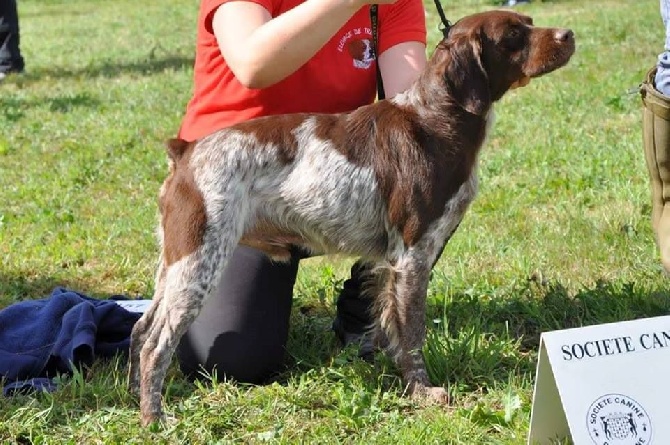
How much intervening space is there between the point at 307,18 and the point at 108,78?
25.9ft

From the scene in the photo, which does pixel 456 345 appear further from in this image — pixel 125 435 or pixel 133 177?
pixel 133 177

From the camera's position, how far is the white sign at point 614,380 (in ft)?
8.16

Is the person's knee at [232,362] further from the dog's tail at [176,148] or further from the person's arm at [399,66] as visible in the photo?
the person's arm at [399,66]

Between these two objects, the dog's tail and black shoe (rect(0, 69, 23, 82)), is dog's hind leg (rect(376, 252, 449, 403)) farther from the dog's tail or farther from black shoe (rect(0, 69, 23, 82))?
black shoe (rect(0, 69, 23, 82))

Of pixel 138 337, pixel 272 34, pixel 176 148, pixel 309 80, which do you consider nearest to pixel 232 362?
pixel 138 337

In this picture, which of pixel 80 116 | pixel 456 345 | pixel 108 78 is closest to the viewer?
pixel 456 345

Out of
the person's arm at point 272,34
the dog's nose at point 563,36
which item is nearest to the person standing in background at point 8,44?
the person's arm at point 272,34

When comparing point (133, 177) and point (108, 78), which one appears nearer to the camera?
point (133, 177)

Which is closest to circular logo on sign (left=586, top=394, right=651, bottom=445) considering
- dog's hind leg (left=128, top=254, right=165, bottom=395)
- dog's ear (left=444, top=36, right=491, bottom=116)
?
dog's ear (left=444, top=36, right=491, bottom=116)

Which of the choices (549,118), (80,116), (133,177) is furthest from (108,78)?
(549,118)

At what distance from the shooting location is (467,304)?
404cm

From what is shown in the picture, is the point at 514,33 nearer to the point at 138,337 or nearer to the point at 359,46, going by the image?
the point at 359,46

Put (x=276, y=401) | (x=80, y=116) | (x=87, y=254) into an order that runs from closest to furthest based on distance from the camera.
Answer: (x=276, y=401) → (x=87, y=254) → (x=80, y=116)

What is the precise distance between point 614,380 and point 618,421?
10 cm
